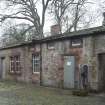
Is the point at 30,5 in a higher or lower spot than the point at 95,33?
higher

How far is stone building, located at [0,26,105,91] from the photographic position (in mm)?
14961

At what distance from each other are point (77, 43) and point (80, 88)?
2855 millimetres

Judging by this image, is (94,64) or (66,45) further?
(66,45)

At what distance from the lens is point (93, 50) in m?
15.1

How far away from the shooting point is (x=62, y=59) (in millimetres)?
17719

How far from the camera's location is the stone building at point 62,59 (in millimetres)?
14961

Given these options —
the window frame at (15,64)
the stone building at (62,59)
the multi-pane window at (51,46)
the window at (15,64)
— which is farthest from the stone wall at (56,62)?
the window at (15,64)

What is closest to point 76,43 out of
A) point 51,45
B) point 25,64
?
point 51,45

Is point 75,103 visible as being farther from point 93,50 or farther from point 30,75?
point 30,75

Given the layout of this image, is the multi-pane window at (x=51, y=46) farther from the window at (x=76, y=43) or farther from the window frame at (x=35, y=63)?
the window at (x=76, y=43)

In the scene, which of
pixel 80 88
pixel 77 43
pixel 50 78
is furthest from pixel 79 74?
pixel 50 78

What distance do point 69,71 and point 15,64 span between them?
8434mm

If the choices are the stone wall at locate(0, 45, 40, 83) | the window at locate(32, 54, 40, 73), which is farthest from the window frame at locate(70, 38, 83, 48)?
the window at locate(32, 54, 40, 73)

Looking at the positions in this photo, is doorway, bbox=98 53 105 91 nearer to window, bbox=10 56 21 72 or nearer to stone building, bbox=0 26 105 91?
stone building, bbox=0 26 105 91
